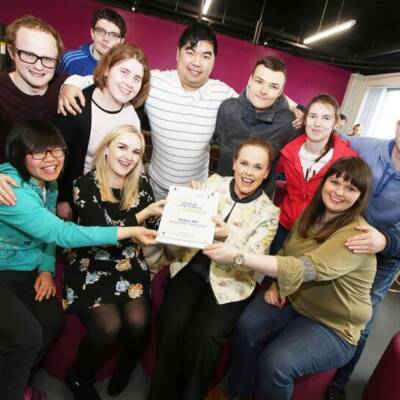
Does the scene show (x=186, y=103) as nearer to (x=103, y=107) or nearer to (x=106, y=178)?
(x=103, y=107)

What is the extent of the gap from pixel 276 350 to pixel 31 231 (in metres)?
1.62

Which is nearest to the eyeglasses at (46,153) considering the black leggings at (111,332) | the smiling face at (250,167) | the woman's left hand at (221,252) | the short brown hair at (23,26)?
the short brown hair at (23,26)

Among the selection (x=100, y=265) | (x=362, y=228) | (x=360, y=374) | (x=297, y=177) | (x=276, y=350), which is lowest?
(x=360, y=374)

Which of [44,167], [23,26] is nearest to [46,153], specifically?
[44,167]

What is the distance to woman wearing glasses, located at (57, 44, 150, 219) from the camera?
2.28m

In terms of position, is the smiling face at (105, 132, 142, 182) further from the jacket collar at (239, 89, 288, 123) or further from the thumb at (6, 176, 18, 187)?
the jacket collar at (239, 89, 288, 123)

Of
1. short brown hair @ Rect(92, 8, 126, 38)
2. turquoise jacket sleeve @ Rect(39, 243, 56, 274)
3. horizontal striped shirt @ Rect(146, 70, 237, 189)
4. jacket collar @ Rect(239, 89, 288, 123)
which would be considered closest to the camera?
turquoise jacket sleeve @ Rect(39, 243, 56, 274)

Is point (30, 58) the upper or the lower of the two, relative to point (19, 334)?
upper

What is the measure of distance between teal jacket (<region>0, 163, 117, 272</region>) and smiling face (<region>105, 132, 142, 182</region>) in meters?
0.47

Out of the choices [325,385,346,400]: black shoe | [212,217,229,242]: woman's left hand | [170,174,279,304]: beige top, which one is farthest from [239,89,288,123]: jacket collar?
[325,385,346,400]: black shoe

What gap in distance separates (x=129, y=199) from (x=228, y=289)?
0.95 meters

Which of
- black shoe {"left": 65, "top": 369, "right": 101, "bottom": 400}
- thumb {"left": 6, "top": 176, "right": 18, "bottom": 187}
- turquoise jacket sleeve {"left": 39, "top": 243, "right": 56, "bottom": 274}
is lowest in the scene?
black shoe {"left": 65, "top": 369, "right": 101, "bottom": 400}

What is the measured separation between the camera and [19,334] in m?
1.64

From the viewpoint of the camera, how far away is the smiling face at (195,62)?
102 inches
